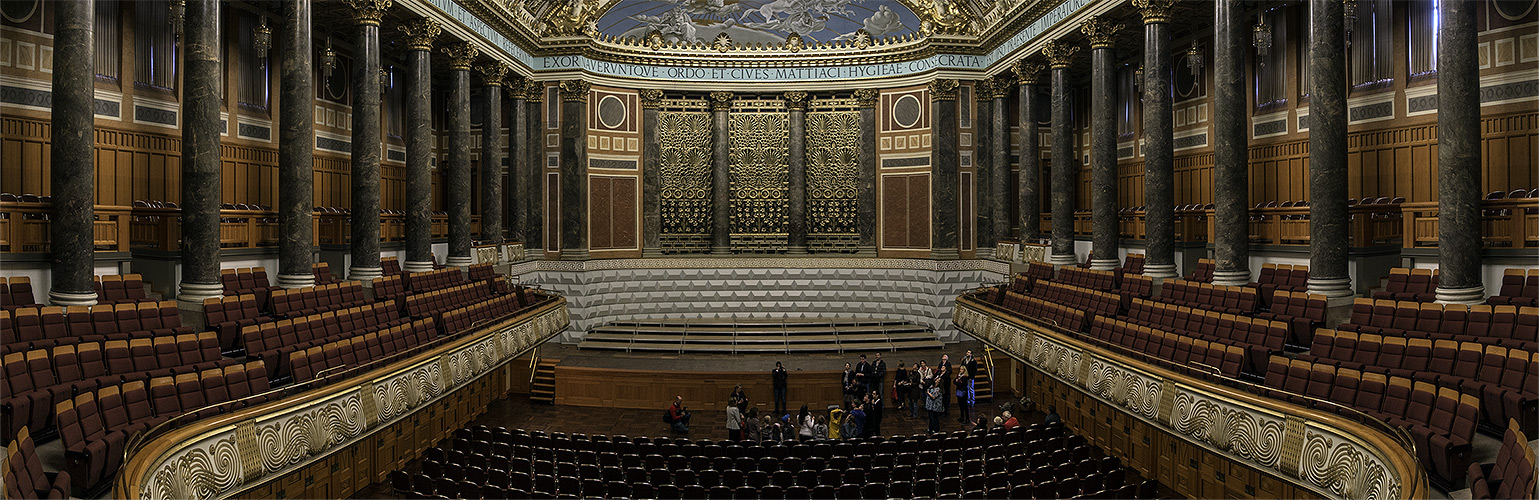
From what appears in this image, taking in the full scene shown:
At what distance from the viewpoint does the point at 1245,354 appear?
44.6ft

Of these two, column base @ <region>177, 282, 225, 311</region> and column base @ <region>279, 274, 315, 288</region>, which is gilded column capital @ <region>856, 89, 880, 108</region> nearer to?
column base @ <region>279, 274, 315, 288</region>

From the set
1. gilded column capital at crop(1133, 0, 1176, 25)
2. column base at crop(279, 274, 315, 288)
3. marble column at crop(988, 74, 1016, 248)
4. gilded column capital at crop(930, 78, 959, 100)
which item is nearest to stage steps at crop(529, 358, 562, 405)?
column base at crop(279, 274, 315, 288)

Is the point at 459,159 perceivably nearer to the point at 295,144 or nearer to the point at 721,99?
the point at 295,144

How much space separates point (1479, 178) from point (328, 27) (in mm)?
26645

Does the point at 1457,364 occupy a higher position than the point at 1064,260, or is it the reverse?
the point at 1064,260

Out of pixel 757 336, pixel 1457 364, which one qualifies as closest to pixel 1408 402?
pixel 1457 364

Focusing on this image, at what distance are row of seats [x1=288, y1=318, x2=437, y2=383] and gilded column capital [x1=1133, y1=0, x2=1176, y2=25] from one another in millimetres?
Answer: 17864

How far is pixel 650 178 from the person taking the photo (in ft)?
110

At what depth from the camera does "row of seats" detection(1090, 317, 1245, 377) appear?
1327 cm

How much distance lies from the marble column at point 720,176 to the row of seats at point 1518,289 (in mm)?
24579

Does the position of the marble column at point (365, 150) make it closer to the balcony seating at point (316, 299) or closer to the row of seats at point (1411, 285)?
the balcony seating at point (316, 299)

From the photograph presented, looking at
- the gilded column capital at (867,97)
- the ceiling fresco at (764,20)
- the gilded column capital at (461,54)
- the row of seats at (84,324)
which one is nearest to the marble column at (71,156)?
the row of seats at (84,324)

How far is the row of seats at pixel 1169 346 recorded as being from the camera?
13.3 meters

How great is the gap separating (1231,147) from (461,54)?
20952 mm
